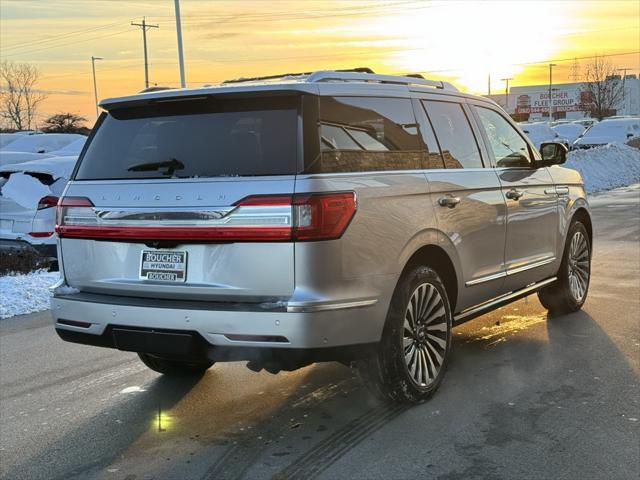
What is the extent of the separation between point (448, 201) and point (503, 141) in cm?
139

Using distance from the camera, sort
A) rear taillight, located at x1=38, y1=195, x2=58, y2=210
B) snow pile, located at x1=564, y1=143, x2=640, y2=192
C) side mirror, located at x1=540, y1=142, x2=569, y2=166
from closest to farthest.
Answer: side mirror, located at x1=540, y1=142, x2=569, y2=166
rear taillight, located at x1=38, y1=195, x2=58, y2=210
snow pile, located at x1=564, y1=143, x2=640, y2=192

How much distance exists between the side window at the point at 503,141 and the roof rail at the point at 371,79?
1.48 ft

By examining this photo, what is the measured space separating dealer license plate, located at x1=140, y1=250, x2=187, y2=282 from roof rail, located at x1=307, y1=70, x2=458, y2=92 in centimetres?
126

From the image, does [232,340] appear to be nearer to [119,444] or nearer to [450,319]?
[119,444]

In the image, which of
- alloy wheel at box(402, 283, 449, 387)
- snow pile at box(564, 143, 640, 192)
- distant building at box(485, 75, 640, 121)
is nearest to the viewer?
alloy wheel at box(402, 283, 449, 387)

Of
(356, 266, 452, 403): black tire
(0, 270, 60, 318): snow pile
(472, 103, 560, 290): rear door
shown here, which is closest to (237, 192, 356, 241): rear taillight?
(356, 266, 452, 403): black tire

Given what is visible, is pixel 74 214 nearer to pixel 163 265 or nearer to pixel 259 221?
pixel 163 265

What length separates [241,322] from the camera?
375 cm

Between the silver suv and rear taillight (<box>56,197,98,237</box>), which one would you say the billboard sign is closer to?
the silver suv

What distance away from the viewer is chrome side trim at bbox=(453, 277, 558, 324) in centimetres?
518

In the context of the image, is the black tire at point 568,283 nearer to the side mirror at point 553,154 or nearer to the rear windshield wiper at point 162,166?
the side mirror at point 553,154

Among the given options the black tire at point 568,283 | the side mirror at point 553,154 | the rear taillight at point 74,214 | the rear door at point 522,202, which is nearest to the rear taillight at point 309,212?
the rear taillight at point 74,214

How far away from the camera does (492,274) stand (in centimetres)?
541

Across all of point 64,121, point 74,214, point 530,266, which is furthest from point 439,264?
point 64,121
